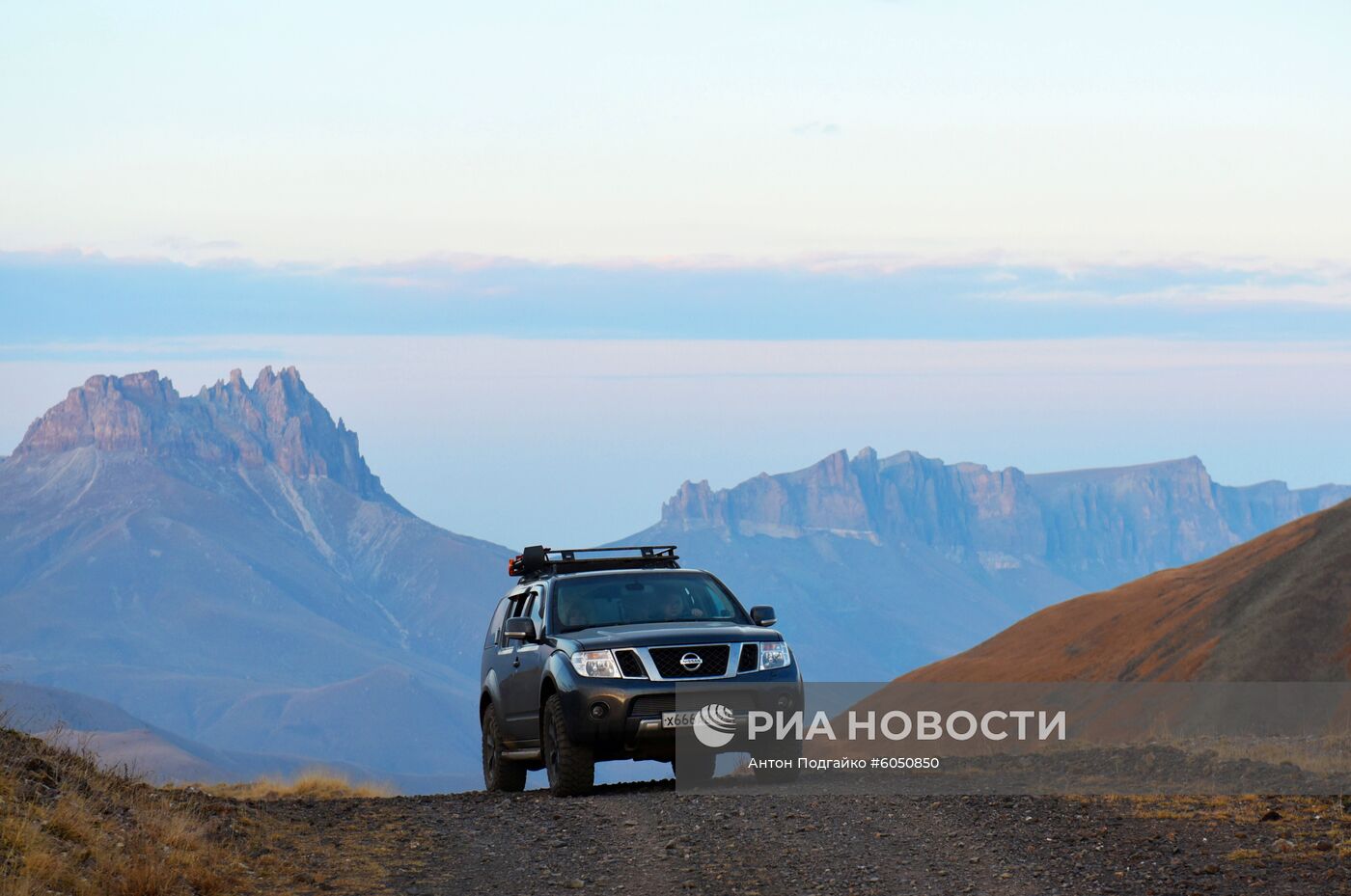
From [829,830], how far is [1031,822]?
1.42 metres

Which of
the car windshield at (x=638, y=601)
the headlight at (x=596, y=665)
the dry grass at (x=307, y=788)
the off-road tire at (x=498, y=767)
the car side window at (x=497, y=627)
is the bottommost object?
the dry grass at (x=307, y=788)

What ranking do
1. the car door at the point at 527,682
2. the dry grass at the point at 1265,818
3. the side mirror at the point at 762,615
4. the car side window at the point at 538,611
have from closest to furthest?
the dry grass at the point at 1265,818 < the side mirror at the point at 762,615 < the car door at the point at 527,682 < the car side window at the point at 538,611

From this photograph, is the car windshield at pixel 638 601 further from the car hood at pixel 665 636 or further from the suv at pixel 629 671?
the car hood at pixel 665 636

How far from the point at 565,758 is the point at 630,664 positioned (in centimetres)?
103

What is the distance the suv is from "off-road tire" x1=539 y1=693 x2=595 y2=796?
1 centimetres

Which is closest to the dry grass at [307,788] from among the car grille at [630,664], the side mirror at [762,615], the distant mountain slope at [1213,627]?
the car grille at [630,664]

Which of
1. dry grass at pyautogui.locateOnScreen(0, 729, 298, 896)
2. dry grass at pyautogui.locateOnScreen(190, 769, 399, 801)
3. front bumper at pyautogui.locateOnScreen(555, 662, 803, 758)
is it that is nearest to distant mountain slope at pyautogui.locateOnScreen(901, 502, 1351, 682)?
dry grass at pyautogui.locateOnScreen(190, 769, 399, 801)

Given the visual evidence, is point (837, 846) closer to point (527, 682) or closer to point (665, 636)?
point (665, 636)

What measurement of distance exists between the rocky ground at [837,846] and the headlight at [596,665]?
1.06 meters

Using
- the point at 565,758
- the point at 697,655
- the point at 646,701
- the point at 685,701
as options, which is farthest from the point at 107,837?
the point at 697,655

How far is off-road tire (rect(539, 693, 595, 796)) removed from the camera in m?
14.4

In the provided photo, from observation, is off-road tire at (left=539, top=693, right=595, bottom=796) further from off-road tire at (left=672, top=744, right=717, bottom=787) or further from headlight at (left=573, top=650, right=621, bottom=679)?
off-road tire at (left=672, top=744, right=717, bottom=787)

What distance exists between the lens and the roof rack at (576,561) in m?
16.5

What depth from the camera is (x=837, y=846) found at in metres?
11.0
